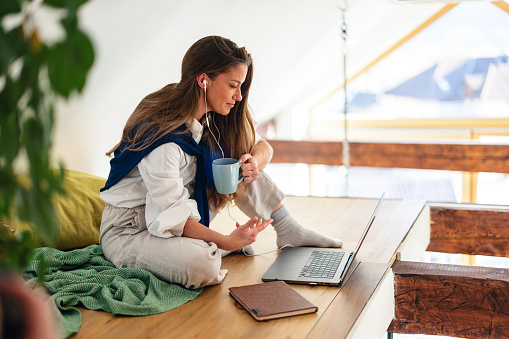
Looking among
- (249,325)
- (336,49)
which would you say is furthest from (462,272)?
(336,49)

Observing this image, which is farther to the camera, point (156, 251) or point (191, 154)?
point (191, 154)

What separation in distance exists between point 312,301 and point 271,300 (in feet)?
0.43

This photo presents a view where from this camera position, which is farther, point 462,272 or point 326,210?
point 326,210

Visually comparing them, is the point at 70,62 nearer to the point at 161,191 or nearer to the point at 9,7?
the point at 9,7

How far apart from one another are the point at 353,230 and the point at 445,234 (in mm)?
619

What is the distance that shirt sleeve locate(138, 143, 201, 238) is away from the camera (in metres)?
1.76

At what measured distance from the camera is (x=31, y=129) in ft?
2.12

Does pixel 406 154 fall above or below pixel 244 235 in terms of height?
below

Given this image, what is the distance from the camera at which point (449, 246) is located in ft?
9.31

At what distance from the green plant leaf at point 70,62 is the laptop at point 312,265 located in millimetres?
1267


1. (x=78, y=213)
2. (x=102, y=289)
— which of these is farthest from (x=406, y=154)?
(x=102, y=289)

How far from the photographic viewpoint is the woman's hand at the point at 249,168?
79.1 inches

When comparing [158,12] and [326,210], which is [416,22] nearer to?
[326,210]

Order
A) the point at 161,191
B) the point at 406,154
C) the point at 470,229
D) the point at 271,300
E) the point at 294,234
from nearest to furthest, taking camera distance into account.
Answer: the point at 271,300 < the point at 161,191 < the point at 294,234 < the point at 470,229 < the point at 406,154
